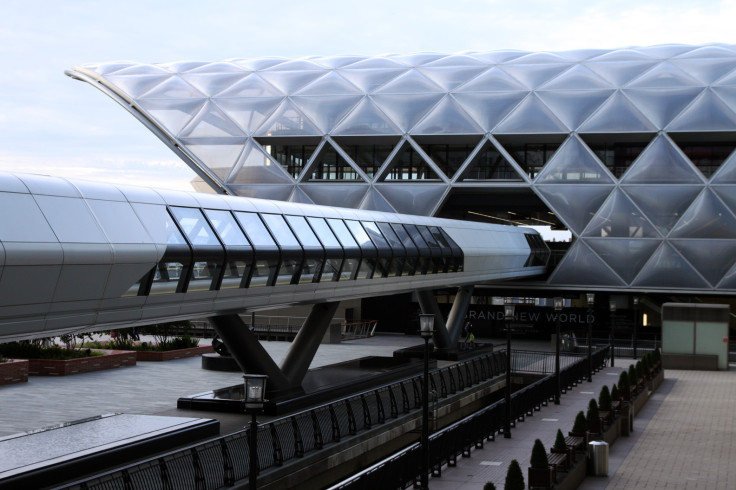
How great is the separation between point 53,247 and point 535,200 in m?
45.9

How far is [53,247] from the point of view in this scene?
42.9 feet

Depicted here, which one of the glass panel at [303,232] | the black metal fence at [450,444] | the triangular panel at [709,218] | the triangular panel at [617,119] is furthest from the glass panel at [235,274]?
the triangular panel at [709,218]

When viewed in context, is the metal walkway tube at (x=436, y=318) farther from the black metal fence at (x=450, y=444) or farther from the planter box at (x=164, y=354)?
the planter box at (x=164, y=354)

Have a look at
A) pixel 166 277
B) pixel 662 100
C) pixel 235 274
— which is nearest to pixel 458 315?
pixel 662 100

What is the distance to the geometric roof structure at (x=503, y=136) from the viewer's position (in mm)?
49625

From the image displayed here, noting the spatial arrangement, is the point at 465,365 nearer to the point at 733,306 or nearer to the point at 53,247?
the point at 53,247

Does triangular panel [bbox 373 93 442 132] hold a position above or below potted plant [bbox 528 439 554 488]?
above

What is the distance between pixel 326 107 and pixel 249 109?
4509mm

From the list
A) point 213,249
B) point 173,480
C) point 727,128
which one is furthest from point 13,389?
point 727,128

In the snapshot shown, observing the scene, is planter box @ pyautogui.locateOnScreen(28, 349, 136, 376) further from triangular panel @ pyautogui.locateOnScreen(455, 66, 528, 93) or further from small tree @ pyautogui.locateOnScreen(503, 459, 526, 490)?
triangular panel @ pyautogui.locateOnScreen(455, 66, 528, 93)

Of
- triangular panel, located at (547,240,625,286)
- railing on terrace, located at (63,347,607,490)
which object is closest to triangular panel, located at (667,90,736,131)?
triangular panel, located at (547,240,625,286)

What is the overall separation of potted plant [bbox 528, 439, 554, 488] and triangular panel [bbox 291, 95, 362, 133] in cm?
3833

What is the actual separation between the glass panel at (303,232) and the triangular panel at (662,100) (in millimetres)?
32623

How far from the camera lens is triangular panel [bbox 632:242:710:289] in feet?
162
